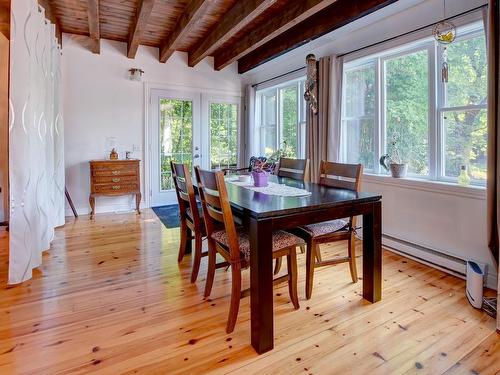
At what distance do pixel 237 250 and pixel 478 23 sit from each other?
2653 millimetres

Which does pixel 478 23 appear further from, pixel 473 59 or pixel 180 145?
pixel 180 145

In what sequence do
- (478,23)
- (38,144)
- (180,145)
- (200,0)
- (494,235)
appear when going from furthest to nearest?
(180,145)
(200,0)
(38,144)
(478,23)
(494,235)

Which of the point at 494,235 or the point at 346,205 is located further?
Answer: the point at 494,235

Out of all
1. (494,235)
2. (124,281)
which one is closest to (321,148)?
(494,235)

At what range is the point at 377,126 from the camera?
363 cm

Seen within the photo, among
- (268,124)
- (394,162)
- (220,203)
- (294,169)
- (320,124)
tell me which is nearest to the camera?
(220,203)

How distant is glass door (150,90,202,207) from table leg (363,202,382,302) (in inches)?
164

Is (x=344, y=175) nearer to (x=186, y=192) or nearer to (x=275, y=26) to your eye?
(x=186, y=192)

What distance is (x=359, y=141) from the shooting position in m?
3.93

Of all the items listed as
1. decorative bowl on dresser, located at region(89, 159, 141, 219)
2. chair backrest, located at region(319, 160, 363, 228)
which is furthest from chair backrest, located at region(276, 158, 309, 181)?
decorative bowl on dresser, located at region(89, 159, 141, 219)

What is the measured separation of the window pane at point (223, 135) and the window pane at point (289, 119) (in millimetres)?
1174

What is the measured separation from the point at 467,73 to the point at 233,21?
2454 millimetres

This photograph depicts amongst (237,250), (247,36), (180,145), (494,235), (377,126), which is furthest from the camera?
(180,145)

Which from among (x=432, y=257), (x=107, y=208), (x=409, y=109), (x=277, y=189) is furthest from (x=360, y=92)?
(x=107, y=208)
